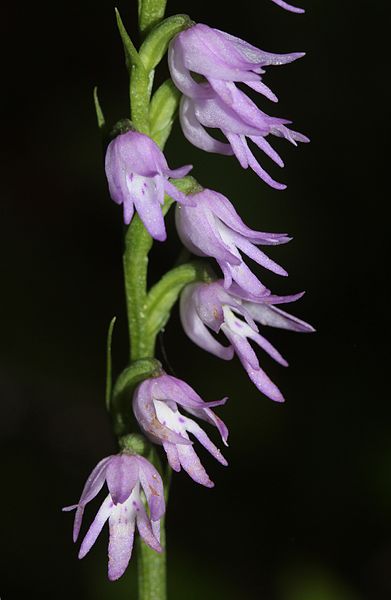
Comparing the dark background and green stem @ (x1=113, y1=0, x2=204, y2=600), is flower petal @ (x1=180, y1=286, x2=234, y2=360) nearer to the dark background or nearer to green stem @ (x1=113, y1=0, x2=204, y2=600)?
green stem @ (x1=113, y1=0, x2=204, y2=600)

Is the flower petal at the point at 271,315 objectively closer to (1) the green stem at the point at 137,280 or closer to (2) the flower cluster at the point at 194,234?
(2) the flower cluster at the point at 194,234

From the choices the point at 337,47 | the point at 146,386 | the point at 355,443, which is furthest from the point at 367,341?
the point at 146,386

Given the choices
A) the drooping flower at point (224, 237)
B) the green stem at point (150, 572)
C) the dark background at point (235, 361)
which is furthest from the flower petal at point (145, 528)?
the dark background at point (235, 361)

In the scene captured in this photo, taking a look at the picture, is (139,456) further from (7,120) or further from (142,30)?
(7,120)

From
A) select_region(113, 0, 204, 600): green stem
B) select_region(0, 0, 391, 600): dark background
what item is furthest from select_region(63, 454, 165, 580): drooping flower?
select_region(0, 0, 391, 600): dark background

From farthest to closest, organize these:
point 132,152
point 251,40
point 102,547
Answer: point 251,40 → point 102,547 → point 132,152

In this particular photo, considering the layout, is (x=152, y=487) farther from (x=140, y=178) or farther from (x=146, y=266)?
(x=140, y=178)
